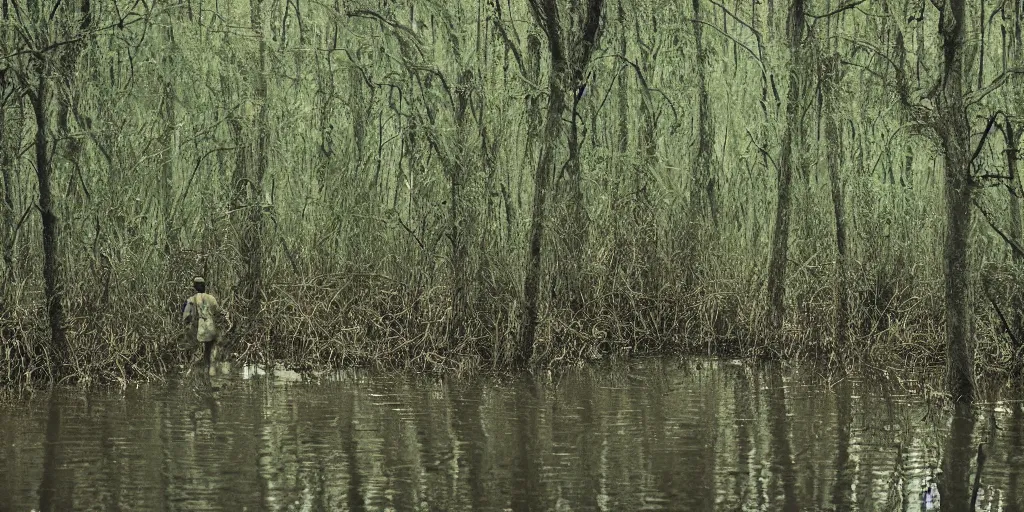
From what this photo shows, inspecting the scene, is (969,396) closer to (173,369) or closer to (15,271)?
(173,369)

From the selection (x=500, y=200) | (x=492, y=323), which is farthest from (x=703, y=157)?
(x=492, y=323)

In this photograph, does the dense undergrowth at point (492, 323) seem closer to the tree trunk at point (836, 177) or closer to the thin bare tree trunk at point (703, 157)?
the tree trunk at point (836, 177)

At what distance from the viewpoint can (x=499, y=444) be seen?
36.1ft

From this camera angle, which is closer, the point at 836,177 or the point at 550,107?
the point at 550,107

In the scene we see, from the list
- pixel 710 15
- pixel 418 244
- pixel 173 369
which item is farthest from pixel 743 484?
pixel 710 15

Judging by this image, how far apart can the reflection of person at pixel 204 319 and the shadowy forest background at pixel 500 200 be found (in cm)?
53

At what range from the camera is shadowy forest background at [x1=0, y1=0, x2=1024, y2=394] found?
544 inches

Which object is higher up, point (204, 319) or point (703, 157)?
point (703, 157)

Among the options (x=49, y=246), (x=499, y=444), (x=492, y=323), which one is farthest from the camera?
(x=492, y=323)

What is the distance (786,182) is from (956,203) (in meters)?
3.84

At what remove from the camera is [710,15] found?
19453 mm

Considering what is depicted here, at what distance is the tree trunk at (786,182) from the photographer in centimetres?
1549

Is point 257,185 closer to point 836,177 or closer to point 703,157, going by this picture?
point 703,157

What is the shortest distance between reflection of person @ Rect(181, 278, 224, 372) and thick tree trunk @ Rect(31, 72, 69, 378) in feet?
3.84
